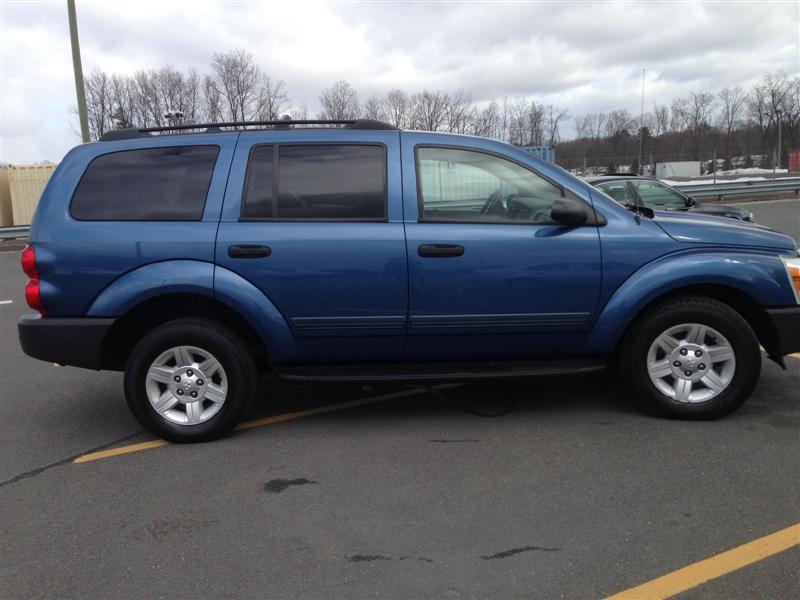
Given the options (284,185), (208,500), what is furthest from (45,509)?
(284,185)

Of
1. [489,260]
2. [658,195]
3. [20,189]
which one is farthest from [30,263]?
[20,189]

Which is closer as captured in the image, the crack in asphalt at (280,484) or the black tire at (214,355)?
the crack in asphalt at (280,484)

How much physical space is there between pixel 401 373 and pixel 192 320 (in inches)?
53.9

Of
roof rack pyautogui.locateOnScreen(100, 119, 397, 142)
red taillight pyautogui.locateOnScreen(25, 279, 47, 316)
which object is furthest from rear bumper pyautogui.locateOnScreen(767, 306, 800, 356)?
red taillight pyautogui.locateOnScreen(25, 279, 47, 316)

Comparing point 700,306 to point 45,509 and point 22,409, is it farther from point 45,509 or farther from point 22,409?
point 22,409

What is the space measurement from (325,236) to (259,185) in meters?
0.56

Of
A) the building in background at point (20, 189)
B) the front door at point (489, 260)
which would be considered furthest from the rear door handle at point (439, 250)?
the building in background at point (20, 189)

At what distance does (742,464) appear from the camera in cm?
360

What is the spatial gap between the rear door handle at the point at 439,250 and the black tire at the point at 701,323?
51.2 inches

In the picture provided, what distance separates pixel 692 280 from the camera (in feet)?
13.3

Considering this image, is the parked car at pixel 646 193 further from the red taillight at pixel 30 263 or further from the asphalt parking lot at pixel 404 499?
the red taillight at pixel 30 263

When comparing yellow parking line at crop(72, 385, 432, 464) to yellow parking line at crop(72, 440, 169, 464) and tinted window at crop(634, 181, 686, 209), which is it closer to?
yellow parking line at crop(72, 440, 169, 464)

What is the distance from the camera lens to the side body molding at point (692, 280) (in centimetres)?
404

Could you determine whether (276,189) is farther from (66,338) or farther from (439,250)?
(66,338)
